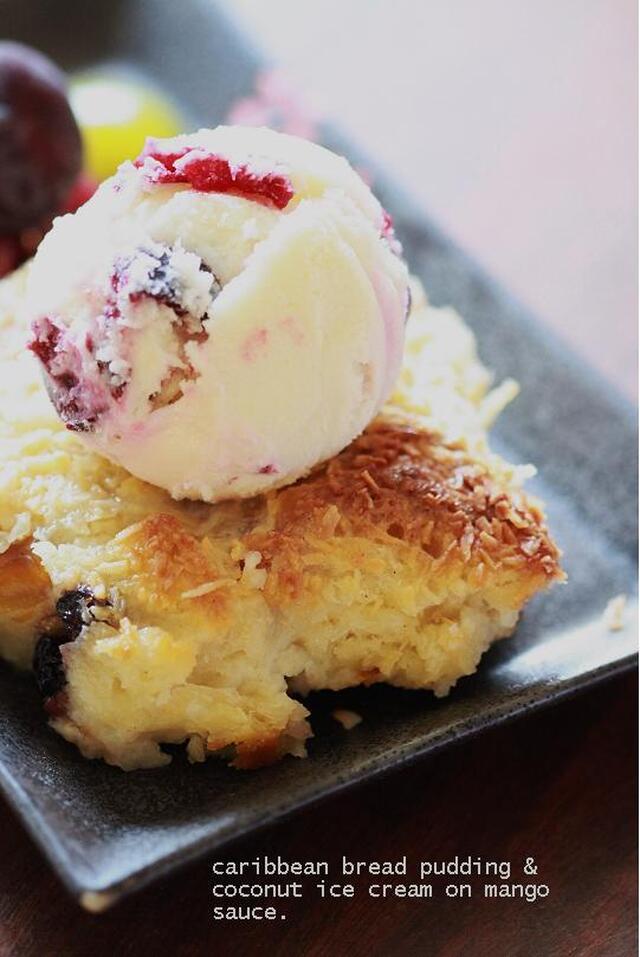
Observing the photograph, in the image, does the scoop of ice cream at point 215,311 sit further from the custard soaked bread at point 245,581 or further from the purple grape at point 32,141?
the purple grape at point 32,141

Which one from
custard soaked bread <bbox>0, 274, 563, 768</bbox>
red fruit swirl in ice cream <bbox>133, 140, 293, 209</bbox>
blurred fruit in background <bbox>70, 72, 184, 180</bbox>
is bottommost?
custard soaked bread <bbox>0, 274, 563, 768</bbox>

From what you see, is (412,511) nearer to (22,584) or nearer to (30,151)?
(22,584)

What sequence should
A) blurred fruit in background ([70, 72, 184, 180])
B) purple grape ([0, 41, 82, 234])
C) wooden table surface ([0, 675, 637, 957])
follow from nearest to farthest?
wooden table surface ([0, 675, 637, 957]), purple grape ([0, 41, 82, 234]), blurred fruit in background ([70, 72, 184, 180])

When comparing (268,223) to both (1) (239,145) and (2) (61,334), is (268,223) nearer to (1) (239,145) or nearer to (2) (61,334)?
(1) (239,145)

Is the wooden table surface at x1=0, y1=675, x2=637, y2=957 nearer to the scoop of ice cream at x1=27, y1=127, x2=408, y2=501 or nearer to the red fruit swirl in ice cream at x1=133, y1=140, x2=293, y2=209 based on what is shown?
the scoop of ice cream at x1=27, y1=127, x2=408, y2=501

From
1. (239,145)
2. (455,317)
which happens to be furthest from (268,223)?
(455,317)

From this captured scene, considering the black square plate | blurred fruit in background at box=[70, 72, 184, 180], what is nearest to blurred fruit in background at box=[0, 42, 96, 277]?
blurred fruit in background at box=[70, 72, 184, 180]

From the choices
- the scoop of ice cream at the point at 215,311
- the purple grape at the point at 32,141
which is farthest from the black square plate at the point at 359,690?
the purple grape at the point at 32,141
